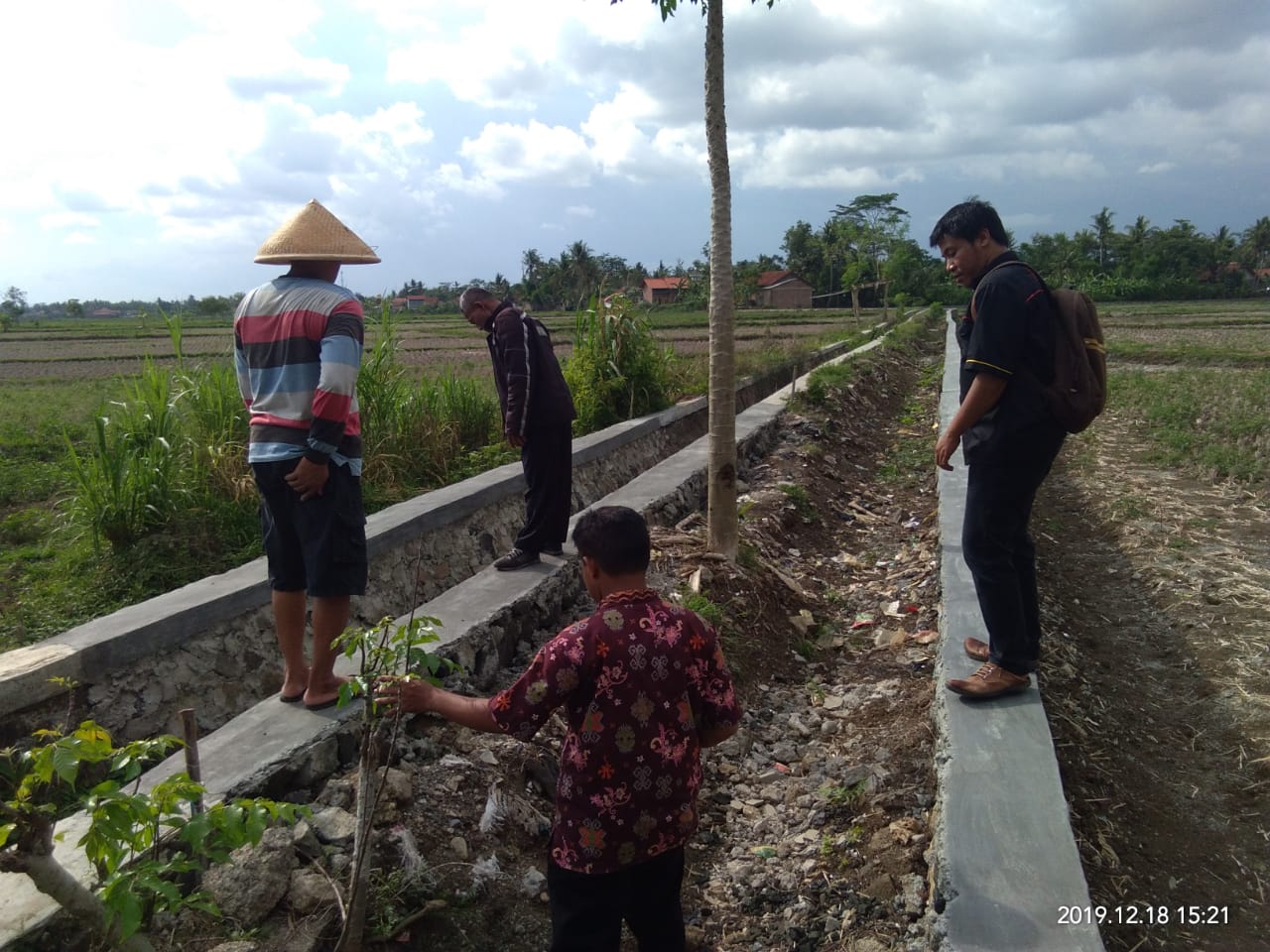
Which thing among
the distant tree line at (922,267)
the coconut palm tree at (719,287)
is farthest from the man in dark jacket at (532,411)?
the distant tree line at (922,267)

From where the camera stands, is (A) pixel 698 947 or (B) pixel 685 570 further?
(B) pixel 685 570

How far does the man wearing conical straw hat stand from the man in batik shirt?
1036 mm

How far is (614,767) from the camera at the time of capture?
1862 millimetres

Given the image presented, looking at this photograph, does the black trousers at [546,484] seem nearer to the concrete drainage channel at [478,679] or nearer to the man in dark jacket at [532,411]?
the man in dark jacket at [532,411]

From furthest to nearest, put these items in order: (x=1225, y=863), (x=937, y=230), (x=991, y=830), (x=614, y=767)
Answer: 1. (x=937, y=230)
2. (x=1225, y=863)
3. (x=991, y=830)
4. (x=614, y=767)

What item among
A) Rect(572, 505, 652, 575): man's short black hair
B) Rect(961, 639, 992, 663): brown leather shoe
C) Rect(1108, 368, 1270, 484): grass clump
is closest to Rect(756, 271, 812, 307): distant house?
Rect(1108, 368, 1270, 484): grass clump

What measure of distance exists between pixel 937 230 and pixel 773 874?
2380 mm

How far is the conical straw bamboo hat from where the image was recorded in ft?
9.61

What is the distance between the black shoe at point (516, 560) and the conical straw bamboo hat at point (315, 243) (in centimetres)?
196

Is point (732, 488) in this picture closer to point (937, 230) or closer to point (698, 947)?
point (937, 230)

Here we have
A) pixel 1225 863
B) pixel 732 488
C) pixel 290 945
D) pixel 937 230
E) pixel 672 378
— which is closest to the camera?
pixel 290 945

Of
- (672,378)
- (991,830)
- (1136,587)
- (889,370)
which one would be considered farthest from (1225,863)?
(889,370)

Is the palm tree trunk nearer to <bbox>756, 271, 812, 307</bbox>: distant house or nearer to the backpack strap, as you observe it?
the backpack strap

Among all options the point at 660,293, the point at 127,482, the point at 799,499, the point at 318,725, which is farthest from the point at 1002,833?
the point at 660,293
